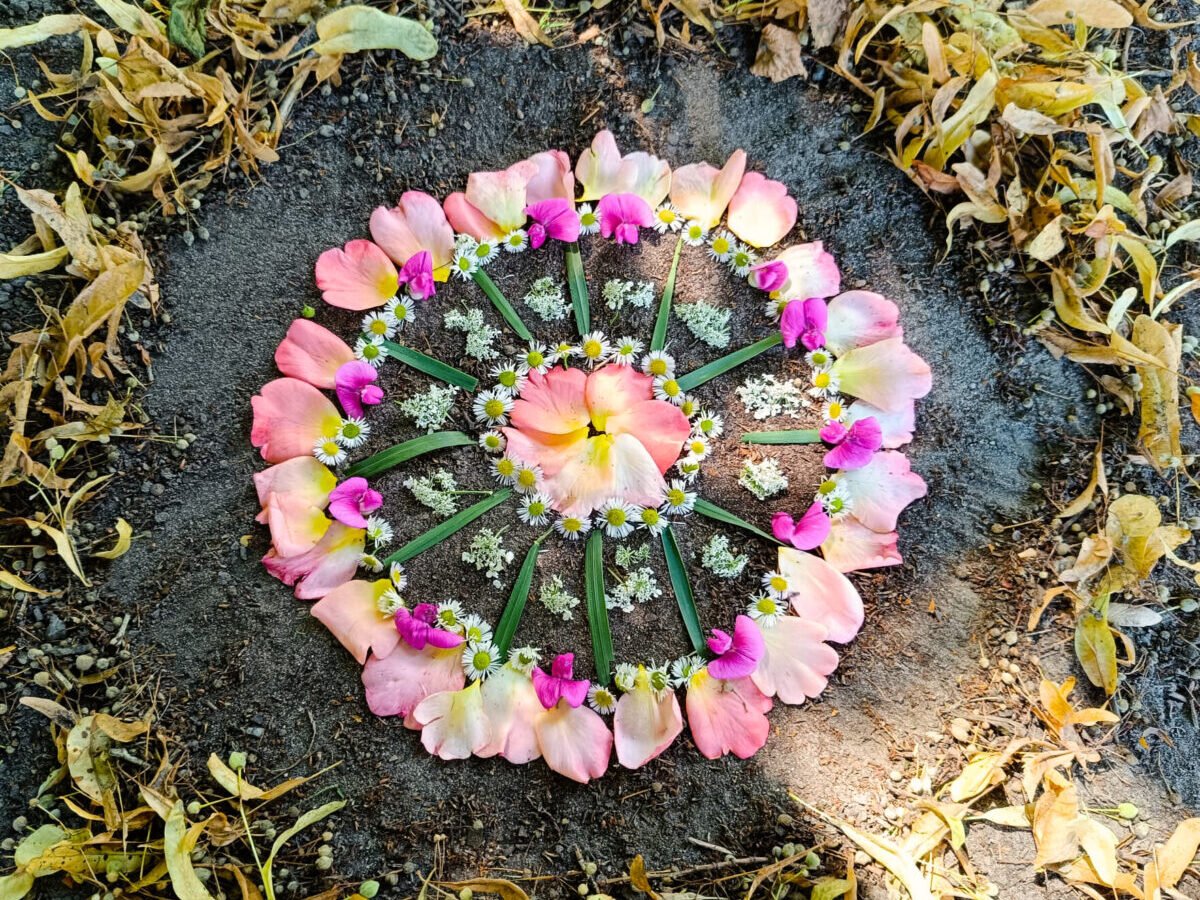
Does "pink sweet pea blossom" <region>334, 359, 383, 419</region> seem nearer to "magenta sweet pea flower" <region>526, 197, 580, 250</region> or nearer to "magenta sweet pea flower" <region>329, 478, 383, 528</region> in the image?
"magenta sweet pea flower" <region>329, 478, 383, 528</region>

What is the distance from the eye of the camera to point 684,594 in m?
1.49

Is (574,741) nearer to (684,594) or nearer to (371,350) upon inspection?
(684,594)

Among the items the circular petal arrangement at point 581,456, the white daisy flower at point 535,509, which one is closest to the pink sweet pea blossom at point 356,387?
the circular petal arrangement at point 581,456

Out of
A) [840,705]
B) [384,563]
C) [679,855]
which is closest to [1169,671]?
[840,705]

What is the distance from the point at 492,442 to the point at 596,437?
0.20 m

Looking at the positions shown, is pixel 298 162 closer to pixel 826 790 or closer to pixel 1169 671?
pixel 826 790

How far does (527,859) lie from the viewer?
139 cm

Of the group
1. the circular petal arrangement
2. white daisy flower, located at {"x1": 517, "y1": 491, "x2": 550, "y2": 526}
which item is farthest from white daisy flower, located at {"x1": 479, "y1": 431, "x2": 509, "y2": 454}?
white daisy flower, located at {"x1": 517, "y1": 491, "x2": 550, "y2": 526}

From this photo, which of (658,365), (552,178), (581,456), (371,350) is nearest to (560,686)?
(581,456)

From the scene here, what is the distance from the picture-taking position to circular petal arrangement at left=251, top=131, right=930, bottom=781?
143 cm

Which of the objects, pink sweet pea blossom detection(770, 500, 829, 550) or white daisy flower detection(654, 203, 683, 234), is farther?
A: white daisy flower detection(654, 203, 683, 234)

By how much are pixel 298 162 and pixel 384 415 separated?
1.79ft

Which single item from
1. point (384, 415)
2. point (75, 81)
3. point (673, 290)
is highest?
point (75, 81)

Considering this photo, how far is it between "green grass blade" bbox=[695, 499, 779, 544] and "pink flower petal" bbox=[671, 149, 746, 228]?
1.87 feet
